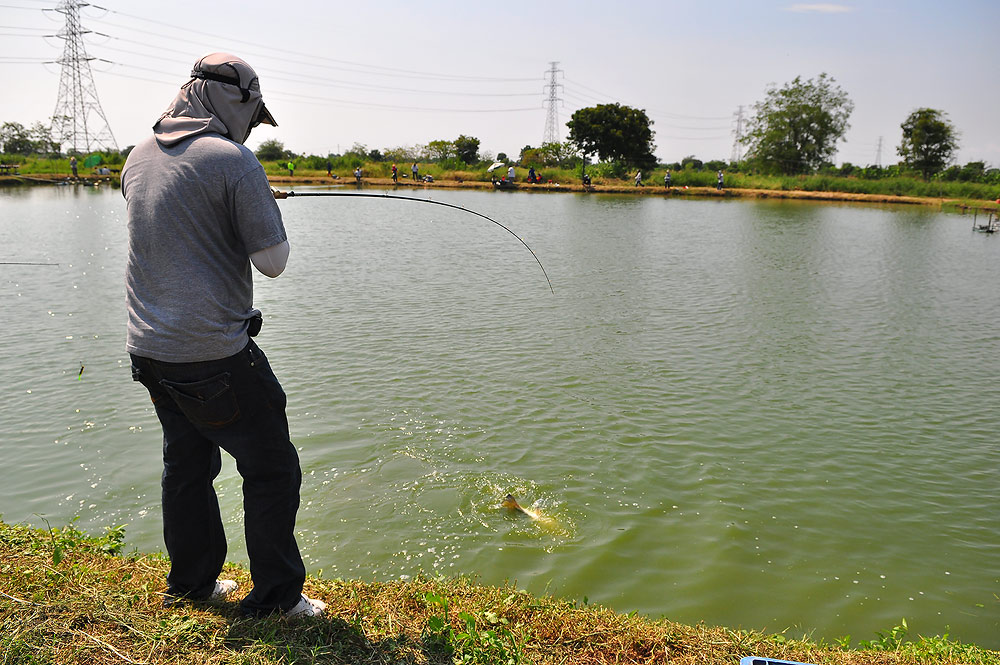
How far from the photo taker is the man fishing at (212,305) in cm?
237

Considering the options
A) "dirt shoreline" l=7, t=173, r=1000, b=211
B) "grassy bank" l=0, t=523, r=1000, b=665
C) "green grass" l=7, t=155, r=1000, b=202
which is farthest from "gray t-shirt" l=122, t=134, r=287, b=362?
"green grass" l=7, t=155, r=1000, b=202

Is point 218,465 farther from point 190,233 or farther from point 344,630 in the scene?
point 190,233

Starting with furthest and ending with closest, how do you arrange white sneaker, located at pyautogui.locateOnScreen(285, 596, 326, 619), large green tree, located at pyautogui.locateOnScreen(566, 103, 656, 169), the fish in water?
large green tree, located at pyautogui.locateOnScreen(566, 103, 656, 169)
the fish in water
white sneaker, located at pyautogui.locateOnScreen(285, 596, 326, 619)

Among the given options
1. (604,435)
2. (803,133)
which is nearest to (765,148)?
(803,133)

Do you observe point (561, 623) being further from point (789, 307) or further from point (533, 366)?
point (789, 307)

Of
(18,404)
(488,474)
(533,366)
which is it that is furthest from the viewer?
(533,366)

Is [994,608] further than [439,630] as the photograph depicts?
Yes

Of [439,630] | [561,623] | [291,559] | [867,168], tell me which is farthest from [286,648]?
[867,168]

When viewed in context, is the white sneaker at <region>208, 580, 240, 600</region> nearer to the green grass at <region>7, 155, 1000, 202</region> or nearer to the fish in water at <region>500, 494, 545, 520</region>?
the fish in water at <region>500, 494, 545, 520</region>

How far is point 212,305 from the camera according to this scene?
2406 mm

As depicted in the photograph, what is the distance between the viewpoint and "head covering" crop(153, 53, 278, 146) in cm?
244

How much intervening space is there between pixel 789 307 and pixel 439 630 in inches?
418

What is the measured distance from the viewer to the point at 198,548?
9.00 ft

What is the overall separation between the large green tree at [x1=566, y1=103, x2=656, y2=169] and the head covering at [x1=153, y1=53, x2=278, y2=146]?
56.9 metres
